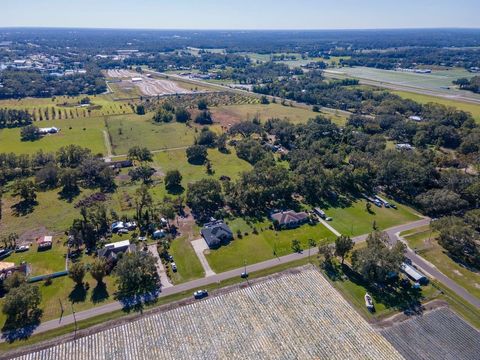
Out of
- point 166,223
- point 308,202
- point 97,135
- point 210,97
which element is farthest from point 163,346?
point 210,97

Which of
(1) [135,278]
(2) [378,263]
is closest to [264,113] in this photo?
(2) [378,263]

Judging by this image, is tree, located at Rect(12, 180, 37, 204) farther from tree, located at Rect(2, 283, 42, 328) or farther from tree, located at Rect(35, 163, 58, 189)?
tree, located at Rect(2, 283, 42, 328)

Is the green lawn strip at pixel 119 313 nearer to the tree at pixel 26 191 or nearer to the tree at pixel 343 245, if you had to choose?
the tree at pixel 343 245

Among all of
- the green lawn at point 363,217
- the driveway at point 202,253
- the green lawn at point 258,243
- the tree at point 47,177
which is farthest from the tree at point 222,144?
the driveway at point 202,253

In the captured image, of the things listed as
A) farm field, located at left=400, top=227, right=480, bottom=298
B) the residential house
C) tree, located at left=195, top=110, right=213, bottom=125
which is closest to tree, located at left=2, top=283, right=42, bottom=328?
the residential house

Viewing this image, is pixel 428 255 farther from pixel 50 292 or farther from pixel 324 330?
pixel 50 292

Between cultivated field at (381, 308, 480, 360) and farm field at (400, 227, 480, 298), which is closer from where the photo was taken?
cultivated field at (381, 308, 480, 360)

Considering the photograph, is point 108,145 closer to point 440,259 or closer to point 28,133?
point 28,133
